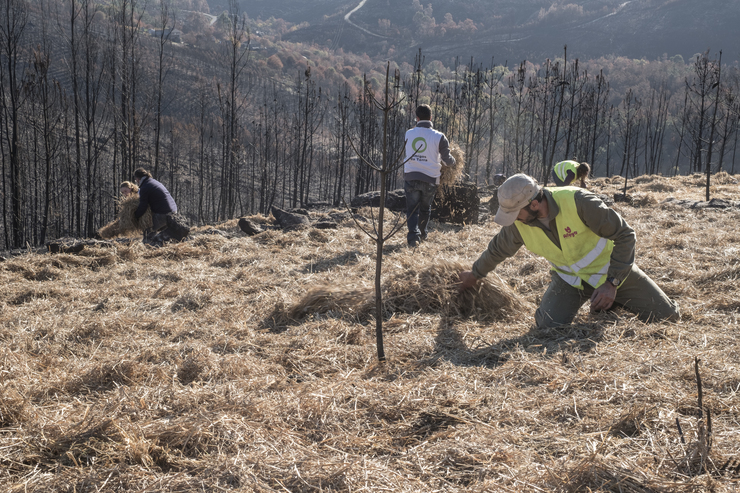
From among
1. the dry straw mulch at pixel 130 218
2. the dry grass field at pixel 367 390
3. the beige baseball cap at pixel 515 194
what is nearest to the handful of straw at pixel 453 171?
the dry grass field at pixel 367 390

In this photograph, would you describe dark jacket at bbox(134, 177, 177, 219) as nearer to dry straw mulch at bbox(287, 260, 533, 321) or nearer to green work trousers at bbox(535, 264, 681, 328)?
dry straw mulch at bbox(287, 260, 533, 321)

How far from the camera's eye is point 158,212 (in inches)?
326

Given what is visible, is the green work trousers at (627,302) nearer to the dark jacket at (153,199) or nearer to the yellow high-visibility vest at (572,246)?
the yellow high-visibility vest at (572,246)

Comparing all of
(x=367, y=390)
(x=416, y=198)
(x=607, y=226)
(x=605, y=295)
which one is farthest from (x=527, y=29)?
(x=367, y=390)

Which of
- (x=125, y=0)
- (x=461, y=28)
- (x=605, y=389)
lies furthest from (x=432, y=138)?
(x=461, y=28)

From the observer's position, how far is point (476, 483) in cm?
167

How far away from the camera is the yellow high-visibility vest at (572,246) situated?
10.5 ft

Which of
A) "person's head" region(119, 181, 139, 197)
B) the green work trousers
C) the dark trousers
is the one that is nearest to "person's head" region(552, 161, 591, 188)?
the dark trousers

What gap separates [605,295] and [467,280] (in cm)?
97

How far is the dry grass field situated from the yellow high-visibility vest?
0.34m

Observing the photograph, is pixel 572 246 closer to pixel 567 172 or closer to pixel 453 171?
pixel 567 172

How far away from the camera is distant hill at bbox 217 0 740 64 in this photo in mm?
103875

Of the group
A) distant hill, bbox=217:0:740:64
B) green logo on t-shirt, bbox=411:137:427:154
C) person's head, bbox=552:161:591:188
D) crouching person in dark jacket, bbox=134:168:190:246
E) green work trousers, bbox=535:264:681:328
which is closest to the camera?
green work trousers, bbox=535:264:681:328

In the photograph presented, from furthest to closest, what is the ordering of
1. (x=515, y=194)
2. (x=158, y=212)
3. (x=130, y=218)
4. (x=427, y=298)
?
1. (x=130, y=218)
2. (x=158, y=212)
3. (x=427, y=298)
4. (x=515, y=194)
